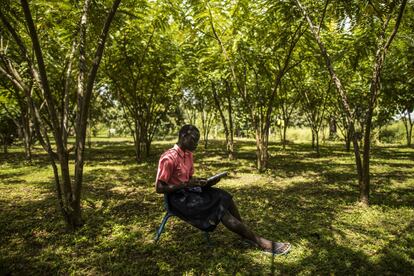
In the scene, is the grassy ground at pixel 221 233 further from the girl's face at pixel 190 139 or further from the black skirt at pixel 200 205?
the girl's face at pixel 190 139

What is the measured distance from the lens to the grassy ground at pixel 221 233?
4059mm

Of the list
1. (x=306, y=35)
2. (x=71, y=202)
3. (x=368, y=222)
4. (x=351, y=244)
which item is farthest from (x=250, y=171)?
(x=71, y=202)

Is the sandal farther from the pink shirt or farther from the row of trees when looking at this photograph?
the row of trees

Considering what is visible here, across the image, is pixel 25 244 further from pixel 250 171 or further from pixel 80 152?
pixel 250 171

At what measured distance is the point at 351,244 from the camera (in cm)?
465

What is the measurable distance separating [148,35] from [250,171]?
656 cm

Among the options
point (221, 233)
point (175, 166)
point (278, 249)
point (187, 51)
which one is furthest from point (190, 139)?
point (187, 51)

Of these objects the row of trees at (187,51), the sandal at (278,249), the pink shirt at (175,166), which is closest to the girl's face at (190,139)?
the pink shirt at (175,166)

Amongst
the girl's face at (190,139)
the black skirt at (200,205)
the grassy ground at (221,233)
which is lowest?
the grassy ground at (221,233)

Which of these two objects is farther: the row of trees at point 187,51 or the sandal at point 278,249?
the row of trees at point 187,51

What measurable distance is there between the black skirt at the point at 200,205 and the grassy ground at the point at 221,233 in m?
0.58

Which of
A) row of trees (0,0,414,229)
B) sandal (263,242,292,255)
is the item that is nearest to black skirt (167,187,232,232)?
sandal (263,242,292,255)

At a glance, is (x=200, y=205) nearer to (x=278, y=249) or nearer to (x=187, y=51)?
(x=278, y=249)

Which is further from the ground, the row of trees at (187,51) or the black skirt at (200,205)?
the row of trees at (187,51)
